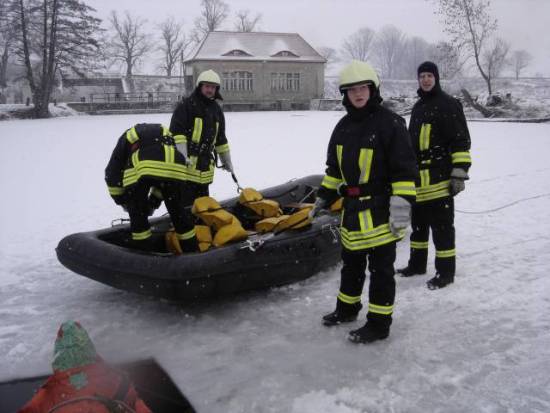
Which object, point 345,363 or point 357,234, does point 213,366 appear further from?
point 357,234

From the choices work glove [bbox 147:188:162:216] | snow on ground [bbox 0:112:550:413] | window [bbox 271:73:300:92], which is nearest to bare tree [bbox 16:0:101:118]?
window [bbox 271:73:300:92]

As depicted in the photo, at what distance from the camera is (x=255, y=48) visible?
4031 cm

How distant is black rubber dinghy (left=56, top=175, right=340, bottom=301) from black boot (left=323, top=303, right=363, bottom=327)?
51 centimetres

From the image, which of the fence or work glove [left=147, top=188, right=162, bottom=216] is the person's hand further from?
the fence

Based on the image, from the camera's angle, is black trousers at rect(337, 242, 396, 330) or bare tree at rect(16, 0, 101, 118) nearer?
black trousers at rect(337, 242, 396, 330)

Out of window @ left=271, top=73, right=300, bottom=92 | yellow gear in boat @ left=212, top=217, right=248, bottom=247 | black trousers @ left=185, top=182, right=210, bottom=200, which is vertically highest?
window @ left=271, top=73, right=300, bottom=92

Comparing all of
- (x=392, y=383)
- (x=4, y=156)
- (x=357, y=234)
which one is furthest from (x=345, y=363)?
(x=4, y=156)

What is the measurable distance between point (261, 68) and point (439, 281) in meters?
37.4

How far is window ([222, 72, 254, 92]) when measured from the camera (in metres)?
39.1

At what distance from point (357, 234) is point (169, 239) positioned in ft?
5.76

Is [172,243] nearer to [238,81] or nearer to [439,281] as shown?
[439,281]

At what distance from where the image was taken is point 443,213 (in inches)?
164

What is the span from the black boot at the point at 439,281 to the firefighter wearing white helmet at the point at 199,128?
248 centimetres

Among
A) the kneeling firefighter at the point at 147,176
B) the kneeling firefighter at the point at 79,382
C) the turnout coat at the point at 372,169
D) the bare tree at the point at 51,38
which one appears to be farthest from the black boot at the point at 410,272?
the bare tree at the point at 51,38
